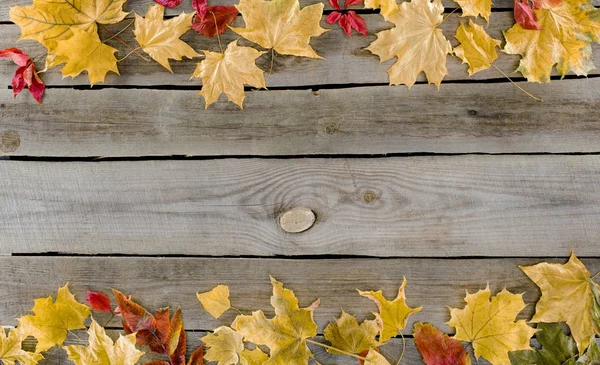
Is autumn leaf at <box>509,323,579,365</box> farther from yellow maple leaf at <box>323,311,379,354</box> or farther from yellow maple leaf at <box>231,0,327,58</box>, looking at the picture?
yellow maple leaf at <box>231,0,327,58</box>

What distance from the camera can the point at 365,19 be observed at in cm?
115

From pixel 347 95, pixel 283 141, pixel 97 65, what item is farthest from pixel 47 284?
pixel 347 95

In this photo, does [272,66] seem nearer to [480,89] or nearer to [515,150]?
[480,89]

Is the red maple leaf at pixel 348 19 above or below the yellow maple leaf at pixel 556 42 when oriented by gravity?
above

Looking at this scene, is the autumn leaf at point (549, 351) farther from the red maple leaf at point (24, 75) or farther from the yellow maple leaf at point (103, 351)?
the red maple leaf at point (24, 75)

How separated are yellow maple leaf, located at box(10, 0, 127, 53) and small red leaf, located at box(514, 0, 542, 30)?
2.92ft

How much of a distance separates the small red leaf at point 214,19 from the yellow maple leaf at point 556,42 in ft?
1.98

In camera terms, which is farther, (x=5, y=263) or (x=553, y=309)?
(x=5, y=263)

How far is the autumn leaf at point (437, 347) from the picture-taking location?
1.12 metres

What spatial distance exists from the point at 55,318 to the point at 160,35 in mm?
689

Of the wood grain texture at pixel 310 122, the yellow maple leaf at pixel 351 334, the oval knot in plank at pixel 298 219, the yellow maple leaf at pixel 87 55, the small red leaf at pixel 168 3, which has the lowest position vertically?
the yellow maple leaf at pixel 351 334

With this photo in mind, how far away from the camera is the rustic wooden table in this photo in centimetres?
113

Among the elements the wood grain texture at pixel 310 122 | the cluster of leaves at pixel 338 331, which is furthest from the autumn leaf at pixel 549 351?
the wood grain texture at pixel 310 122

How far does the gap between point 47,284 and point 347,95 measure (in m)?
0.82
